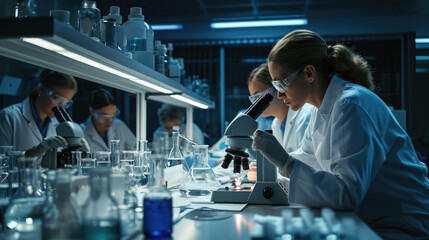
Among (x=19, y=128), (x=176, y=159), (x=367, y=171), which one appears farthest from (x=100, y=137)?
(x=367, y=171)

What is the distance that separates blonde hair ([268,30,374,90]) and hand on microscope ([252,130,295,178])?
1.51ft

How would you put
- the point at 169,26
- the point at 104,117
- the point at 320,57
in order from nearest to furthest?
1. the point at 320,57
2. the point at 104,117
3. the point at 169,26

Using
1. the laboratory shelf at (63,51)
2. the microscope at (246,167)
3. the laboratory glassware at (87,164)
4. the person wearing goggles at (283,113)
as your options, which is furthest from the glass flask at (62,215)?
the person wearing goggles at (283,113)

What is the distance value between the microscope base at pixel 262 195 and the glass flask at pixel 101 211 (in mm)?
763

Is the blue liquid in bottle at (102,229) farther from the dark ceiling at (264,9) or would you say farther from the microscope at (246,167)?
Answer: the dark ceiling at (264,9)

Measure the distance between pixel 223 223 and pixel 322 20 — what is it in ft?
18.0

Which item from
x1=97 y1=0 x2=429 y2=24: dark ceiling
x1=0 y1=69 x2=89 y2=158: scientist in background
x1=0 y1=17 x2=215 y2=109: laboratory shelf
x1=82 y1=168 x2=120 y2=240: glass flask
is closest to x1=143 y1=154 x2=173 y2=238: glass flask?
x1=82 y1=168 x2=120 y2=240: glass flask

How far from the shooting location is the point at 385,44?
6160 mm

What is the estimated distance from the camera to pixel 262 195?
5.26ft

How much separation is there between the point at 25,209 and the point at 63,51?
52 centimetres

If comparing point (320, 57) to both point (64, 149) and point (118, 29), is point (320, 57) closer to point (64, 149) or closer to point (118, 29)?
point (118, 29)

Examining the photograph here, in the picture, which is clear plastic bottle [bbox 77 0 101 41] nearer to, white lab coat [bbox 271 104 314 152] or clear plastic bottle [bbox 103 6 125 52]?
clear plastic bottle [bbox 103 6 125 52]

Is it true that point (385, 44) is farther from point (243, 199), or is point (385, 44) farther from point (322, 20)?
point (243, 199)

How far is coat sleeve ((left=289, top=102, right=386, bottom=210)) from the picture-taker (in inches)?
57.1
